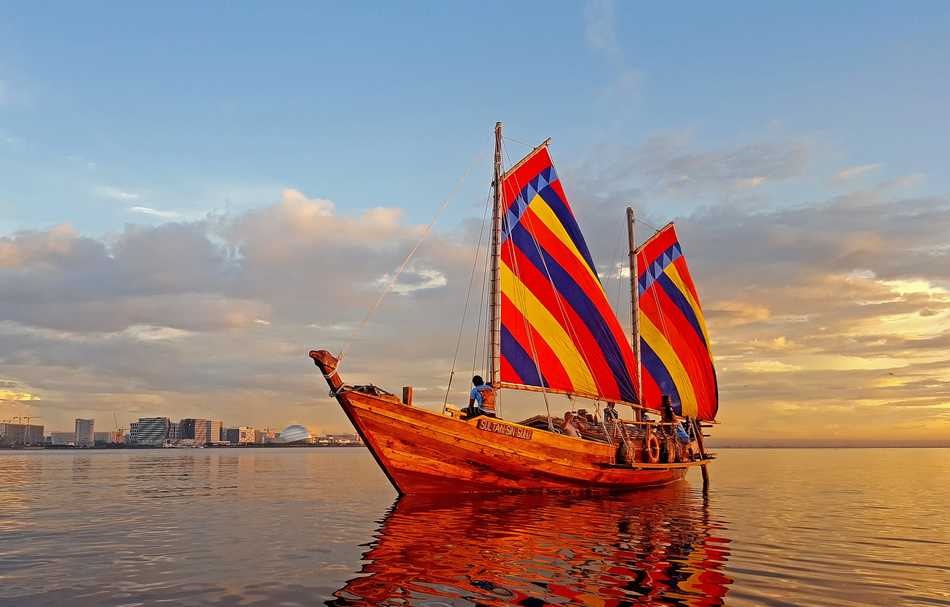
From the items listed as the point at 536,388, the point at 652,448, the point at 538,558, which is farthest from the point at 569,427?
the point at 538,558

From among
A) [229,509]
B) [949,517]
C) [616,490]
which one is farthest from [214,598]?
[949,517]

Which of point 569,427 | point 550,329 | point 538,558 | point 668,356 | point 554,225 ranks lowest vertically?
point 538,558

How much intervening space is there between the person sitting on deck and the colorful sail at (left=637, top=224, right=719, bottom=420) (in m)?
18.3

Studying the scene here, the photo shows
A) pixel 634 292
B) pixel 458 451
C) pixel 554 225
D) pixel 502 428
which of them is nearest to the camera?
pixel 458 451

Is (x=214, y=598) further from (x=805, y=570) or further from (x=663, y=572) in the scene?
(x=805, y=570)

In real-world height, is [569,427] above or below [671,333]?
below

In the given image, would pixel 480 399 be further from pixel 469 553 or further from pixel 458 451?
pixel 469 553

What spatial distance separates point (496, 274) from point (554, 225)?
5.18 m

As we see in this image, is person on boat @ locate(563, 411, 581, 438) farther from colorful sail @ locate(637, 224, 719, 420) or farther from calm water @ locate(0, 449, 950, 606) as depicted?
colorful sail @ locate(637, 224, 719, 420)

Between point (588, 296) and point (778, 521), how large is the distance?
504 inches

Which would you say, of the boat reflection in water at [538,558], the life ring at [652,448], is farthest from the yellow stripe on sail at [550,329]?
the boat reflection in water at [538,558]

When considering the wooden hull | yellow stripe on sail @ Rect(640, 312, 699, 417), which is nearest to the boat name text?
the wooden hull

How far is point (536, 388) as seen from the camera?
26922mm

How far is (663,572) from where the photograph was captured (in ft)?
38.3
